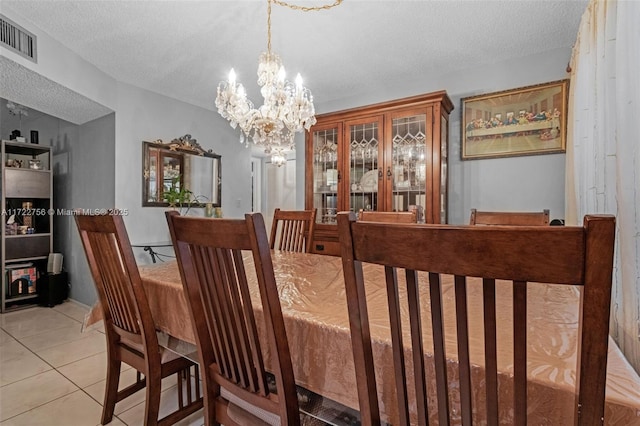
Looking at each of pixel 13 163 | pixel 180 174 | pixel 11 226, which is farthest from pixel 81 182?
pixel 180 174

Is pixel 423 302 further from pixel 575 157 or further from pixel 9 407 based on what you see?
pixel 9 407

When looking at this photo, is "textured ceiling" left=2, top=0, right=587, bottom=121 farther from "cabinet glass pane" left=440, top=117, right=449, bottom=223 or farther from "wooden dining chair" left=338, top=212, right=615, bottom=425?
"wooden dining chair" left=338, top=212, right=615, bottom=425

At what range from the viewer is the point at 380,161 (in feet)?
9.82

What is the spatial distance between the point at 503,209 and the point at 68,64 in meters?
3.83

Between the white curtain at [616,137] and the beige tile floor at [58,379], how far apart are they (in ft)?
6.13

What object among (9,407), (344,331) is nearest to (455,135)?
(344,331)

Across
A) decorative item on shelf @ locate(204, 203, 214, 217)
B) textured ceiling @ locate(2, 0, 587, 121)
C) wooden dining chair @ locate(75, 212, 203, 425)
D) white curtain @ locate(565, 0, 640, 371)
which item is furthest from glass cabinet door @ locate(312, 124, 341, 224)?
wooden dining chair @ locate(75, 212, 203, 425)

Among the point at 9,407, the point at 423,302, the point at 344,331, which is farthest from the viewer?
the point at 9,407

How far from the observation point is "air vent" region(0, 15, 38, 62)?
76.5 inches

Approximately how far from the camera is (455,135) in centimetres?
300

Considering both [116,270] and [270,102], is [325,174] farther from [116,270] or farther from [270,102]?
[116,270]

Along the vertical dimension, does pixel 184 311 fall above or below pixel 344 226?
below

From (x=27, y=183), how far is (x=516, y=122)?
198 inches

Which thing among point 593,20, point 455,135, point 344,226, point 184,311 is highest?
point 593,20
